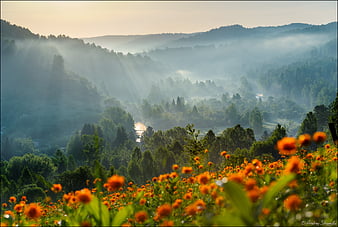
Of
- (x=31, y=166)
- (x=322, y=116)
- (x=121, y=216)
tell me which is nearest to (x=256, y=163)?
(x=121, y=216)

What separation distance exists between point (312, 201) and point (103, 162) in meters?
85.1

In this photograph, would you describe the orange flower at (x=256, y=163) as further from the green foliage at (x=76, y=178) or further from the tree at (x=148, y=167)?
the tree at (x=148, y=167)

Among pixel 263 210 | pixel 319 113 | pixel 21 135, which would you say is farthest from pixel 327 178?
pixel 21 135

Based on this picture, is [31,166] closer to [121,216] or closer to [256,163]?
[256,163]

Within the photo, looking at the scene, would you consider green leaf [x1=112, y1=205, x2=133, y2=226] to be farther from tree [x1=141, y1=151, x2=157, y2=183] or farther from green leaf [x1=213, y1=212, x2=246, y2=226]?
tree [x1=141, y1=151, x2=157, y2=183]

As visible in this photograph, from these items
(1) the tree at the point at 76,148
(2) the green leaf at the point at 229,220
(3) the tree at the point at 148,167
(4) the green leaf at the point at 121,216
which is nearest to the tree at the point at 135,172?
(3) the tree at the point at 148,167

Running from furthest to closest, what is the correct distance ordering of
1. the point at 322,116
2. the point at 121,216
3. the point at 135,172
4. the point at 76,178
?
the point at 322,116 → the point at 135,172 → the point at 76,178 → the point at 121,216

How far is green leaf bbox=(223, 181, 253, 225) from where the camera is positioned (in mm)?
3232

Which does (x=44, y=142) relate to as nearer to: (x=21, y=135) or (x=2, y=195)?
(x=21, y=135)

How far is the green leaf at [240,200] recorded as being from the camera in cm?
323

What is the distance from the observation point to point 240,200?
10.7 feet

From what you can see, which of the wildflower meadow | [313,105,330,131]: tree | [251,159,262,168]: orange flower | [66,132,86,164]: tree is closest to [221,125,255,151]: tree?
[313,105,330,131]: tree

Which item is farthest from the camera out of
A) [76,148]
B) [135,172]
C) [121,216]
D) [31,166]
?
[76,148]

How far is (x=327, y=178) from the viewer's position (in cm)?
541
